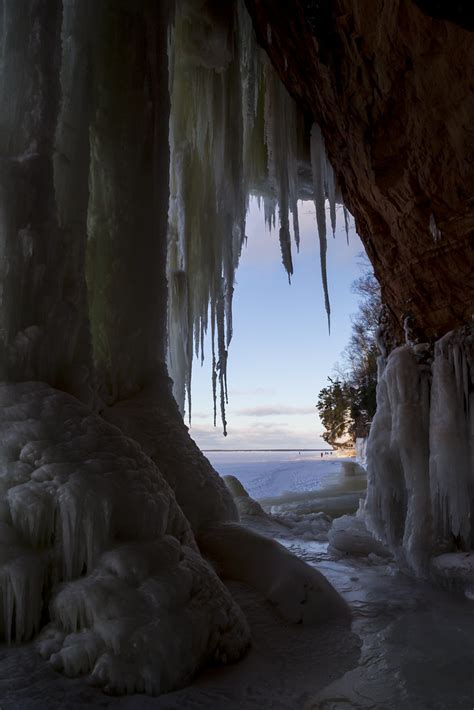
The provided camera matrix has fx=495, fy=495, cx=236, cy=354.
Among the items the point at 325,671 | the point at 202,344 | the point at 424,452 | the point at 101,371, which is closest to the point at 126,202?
the point at 101,371

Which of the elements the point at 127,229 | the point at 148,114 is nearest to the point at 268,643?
the point at 127,229

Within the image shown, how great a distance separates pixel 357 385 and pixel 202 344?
7.30 metres

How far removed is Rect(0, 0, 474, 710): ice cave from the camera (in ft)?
6.43

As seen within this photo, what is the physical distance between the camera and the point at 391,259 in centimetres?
462

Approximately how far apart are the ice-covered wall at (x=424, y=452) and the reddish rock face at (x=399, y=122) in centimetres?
43

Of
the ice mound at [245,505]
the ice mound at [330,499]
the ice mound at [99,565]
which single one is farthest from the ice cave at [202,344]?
the ice mound at [330,499]

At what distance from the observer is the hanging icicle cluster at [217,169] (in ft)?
14.8

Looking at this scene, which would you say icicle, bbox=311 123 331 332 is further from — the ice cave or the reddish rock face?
the reddish rock face

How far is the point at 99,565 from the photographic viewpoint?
208 cm

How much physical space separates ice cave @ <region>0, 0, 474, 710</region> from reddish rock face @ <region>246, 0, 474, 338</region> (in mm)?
19

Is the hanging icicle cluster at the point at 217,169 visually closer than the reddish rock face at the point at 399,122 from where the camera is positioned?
No

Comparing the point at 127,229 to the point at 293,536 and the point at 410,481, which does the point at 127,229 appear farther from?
the point at 293,536

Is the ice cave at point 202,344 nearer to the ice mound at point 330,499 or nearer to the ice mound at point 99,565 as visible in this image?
the ice mound at point 99,565

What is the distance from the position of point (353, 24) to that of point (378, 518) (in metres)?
3.78
